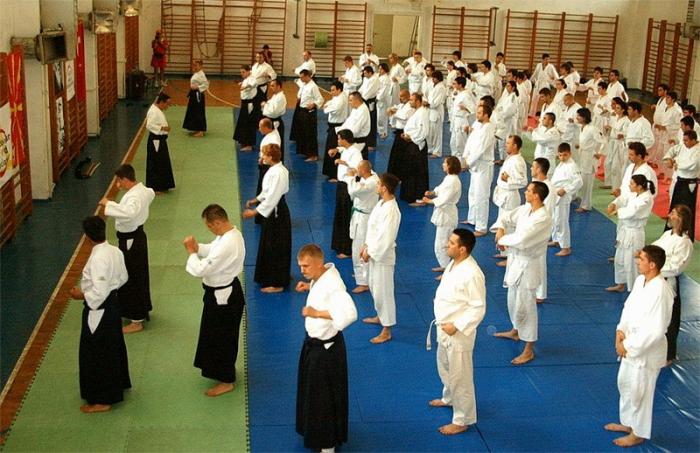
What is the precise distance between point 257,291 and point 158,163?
14.1ft

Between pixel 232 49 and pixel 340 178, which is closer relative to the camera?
pixel 340 178

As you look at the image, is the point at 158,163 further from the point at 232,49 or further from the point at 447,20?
the point at 447,20

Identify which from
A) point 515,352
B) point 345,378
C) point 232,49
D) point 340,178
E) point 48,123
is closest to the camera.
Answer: point 345,378

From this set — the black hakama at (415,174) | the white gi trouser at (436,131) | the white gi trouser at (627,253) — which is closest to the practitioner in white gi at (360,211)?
the white gi trouser at (627,253)

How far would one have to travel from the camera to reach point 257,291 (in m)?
9.70

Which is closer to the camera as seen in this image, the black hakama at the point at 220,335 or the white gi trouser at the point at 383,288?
the black hakama at the point at 220,335

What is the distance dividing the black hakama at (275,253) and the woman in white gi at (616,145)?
7000 mm

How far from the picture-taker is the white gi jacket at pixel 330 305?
19.6ft

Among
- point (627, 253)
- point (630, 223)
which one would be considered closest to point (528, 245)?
point (630, 223)

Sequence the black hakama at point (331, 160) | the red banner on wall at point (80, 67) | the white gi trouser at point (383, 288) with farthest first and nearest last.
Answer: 1. the red banner on wall at point (80, 67)
2. the black hakama at point (331, 160)
3. the white gi trouser at point (383, 288)

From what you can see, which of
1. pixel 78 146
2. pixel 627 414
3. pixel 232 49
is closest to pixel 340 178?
pixel 627 414

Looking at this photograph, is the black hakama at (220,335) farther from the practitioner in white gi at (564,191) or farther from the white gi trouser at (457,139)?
the white gi trouser at (457,139)

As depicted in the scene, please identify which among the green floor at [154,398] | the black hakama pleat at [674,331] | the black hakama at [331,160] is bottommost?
the green floor at [154,398]

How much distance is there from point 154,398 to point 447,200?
4537mm
